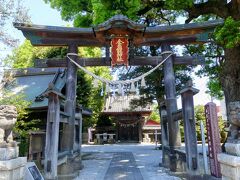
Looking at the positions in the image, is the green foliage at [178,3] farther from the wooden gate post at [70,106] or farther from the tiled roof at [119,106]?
the tiled roof at [119,106]

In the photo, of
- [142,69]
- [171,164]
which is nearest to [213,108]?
[171,164]

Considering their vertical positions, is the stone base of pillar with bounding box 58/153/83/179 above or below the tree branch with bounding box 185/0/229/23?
below

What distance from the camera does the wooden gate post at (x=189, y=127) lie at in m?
7.02

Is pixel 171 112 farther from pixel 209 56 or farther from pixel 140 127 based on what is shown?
pixel 140 127

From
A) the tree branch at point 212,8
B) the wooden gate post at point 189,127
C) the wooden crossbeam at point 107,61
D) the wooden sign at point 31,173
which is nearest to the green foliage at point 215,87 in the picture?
the tree branch at point 212,8

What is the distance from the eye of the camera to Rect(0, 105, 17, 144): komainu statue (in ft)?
14.2

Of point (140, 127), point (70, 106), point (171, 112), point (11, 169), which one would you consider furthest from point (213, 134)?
point (140, 127)

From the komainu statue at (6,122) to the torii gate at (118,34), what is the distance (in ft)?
14.0

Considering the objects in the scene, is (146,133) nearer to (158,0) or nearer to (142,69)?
(142,69)

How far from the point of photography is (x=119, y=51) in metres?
9.15

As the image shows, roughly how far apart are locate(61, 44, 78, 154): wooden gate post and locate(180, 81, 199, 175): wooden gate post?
160 inches

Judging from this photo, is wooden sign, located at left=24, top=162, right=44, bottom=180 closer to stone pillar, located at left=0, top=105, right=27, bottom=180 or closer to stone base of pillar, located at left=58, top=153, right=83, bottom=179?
stone pillar, located at left=0, top=105, right=27, bottom=180

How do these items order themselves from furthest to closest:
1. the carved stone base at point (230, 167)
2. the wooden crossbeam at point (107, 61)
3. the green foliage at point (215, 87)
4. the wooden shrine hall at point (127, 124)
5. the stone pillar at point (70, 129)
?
the wooden shrine hall at point (127, 124)
the green foliage at point (215, 87)
the wooden crossbeam at point (107, 61)
the stone pillar at point (70, 129)
the carved stone base at point (230, 167)

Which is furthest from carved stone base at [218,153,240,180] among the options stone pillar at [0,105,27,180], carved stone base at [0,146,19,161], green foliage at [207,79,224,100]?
green foliage at [207,79,224,100]
